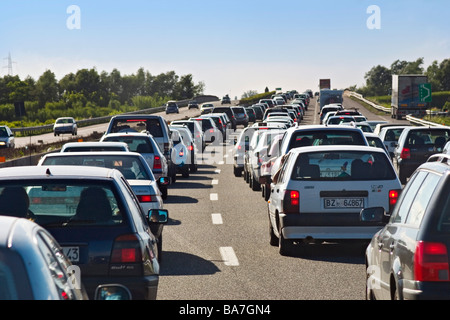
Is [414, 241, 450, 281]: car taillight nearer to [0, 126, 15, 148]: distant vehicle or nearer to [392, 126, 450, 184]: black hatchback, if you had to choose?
[392, 126, 450, 184]: black hatchback

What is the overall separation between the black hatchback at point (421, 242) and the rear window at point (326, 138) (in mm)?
8796

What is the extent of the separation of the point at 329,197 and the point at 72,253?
18.3ft

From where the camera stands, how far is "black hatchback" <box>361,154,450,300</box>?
613cm

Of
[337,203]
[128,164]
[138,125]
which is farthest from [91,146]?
[138,125]

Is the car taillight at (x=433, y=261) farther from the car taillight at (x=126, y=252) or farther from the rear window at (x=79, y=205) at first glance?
the rear window at (x=79, y=205)

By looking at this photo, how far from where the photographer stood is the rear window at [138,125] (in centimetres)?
2367

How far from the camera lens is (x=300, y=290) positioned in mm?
9812

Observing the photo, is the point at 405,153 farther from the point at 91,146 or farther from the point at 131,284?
the point at 131,284

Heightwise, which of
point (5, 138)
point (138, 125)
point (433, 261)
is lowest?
point (5, 138)

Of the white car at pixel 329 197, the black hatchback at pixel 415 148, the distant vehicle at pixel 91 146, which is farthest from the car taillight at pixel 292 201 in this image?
the black hatchback at pixel 415 148

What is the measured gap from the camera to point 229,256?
41.3 feet
